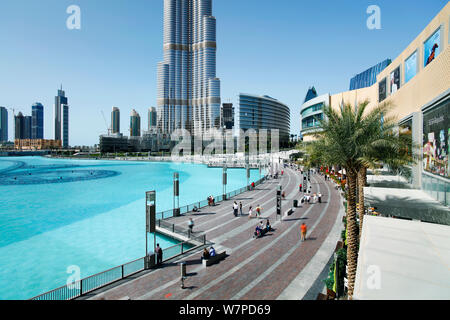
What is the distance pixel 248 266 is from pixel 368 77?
114 m

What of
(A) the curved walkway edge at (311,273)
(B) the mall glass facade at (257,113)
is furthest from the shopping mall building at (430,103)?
(B) the mall glass facade at (257,113)

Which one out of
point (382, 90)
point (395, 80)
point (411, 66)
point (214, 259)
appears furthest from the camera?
point (382, 90)

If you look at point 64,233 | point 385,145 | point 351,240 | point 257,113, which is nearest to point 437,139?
point 385,145

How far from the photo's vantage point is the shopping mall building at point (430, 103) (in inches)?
472

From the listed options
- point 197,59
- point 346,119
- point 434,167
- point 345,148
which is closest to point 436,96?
point 434,167

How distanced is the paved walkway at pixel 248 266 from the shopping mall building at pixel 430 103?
685 centimetres

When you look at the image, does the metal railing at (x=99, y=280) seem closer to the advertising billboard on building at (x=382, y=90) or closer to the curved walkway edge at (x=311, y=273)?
the curved walkway edge at (x=311, y=273)

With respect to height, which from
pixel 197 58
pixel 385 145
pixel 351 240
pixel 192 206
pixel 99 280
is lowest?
pixel 192 206

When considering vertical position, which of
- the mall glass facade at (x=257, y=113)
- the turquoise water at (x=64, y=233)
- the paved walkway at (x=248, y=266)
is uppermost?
the mall glass facade at (x=257, y=113)

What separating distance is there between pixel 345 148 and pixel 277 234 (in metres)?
9.08

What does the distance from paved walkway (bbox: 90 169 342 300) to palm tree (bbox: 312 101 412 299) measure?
3189 mm

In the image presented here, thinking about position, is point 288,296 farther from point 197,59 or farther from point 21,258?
point 197,59

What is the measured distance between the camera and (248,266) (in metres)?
13.0

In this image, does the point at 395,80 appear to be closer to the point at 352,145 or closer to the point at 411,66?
the point at 411,66
